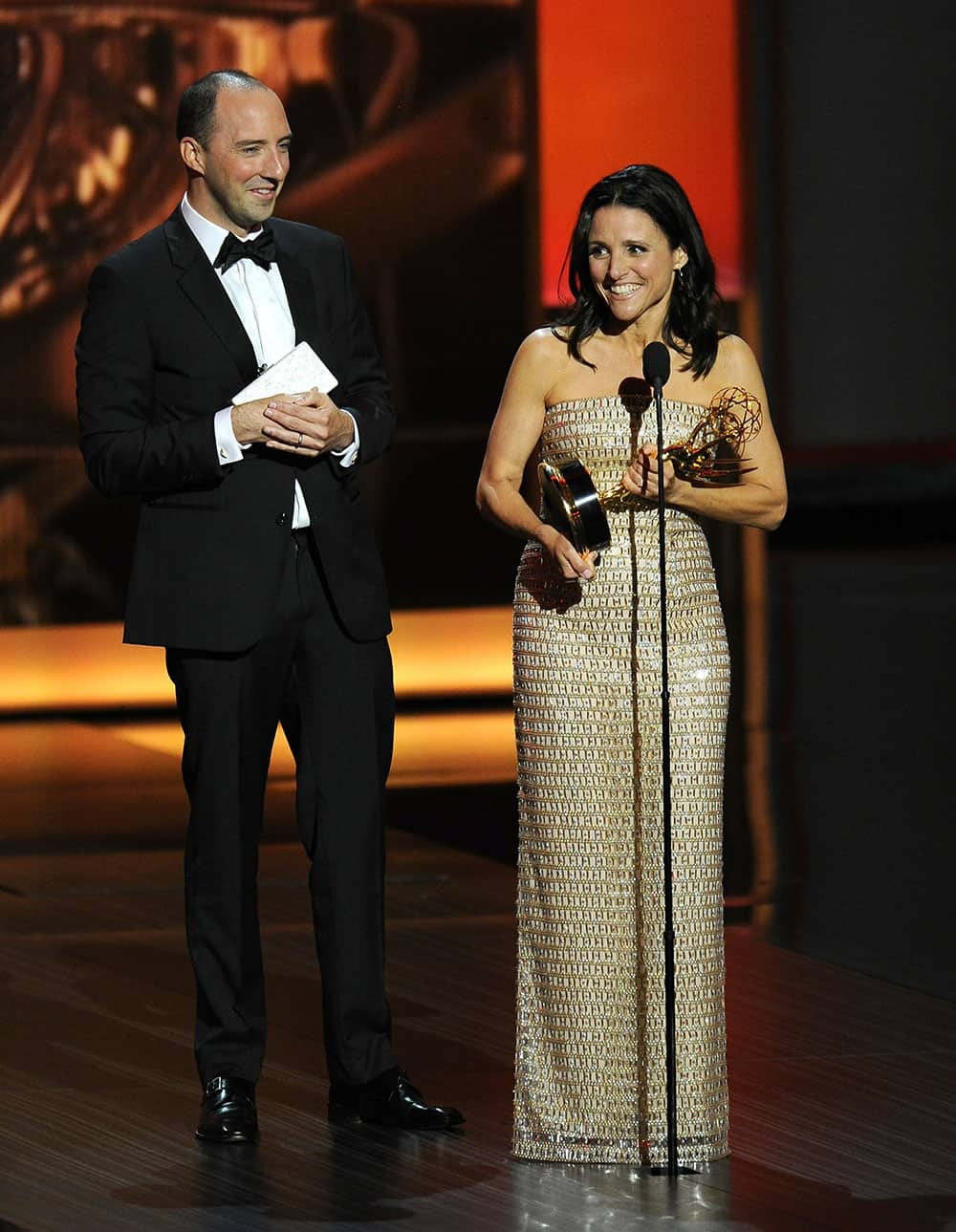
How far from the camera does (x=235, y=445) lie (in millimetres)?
3900

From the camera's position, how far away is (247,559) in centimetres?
397

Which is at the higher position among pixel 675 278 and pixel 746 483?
pixel 675 278

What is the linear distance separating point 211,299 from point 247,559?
452 mm

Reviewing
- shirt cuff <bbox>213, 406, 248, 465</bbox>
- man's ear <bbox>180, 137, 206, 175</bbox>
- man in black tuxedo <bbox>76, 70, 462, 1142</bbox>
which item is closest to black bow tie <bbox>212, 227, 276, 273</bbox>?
man in black tuxedo <bbox>76, 70, 462, 1142</bbox>

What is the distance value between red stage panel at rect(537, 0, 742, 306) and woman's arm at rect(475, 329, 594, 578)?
7364 millimetres

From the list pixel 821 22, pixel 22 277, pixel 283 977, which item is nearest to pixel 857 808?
pixel 283 977

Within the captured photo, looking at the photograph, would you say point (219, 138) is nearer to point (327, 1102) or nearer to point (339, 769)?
point (339, 769)

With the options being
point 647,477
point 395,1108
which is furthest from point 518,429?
point 395,1108

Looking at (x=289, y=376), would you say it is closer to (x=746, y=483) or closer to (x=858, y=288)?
(x=746, y=483)

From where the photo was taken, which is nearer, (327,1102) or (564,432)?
(564,432)

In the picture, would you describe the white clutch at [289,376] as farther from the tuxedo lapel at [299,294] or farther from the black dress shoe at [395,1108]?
the black dress shoe at [395,1108]

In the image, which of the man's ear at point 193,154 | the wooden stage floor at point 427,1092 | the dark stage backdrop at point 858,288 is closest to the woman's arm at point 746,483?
the man's ear at point 193,154

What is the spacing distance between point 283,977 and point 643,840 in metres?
1.65

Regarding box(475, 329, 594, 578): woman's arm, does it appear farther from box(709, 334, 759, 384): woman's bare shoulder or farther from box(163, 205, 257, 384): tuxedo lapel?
box(163, 205, 257, 384): tuxedo lapel
